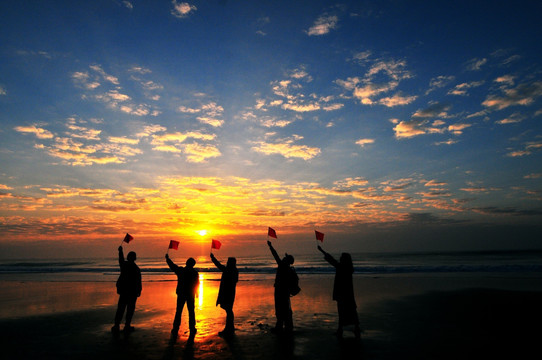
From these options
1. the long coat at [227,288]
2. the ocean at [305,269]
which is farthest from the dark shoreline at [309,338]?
the ocean at [305,269]

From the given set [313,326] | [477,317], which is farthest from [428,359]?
[477,317]

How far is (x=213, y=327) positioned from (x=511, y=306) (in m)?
12.4

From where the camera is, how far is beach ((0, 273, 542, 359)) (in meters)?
7.36

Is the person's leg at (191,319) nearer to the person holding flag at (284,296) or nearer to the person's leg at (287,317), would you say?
the person holding flag at (284,296)

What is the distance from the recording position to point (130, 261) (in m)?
9.07

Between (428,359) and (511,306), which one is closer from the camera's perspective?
(428,359)

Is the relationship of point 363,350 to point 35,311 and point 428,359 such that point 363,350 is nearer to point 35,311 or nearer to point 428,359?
point 428,359

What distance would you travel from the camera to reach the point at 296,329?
9508 millimetres

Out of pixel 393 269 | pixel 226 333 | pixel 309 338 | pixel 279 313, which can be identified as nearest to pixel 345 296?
pixel 309 338

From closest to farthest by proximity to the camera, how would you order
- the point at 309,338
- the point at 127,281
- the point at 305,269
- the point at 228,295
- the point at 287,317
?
the point at 309,338 → the point at 228,295 → the point at 287,317 → the point at 127,281 → the point at 305,269

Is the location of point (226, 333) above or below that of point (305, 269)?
above

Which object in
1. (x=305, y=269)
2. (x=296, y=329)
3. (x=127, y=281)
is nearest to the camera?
(x=127, y=281)

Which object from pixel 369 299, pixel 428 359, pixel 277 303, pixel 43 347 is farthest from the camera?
pixel 369 299

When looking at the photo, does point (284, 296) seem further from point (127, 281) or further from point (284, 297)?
point (127, 281)
